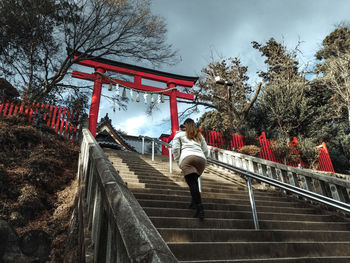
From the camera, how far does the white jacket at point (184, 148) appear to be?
125 inches

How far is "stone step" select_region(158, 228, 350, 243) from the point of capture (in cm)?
252

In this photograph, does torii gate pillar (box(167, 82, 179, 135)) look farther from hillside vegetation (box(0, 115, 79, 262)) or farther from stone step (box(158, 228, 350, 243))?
stone step (box(158, 228, 350, 243))

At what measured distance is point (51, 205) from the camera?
4148mm

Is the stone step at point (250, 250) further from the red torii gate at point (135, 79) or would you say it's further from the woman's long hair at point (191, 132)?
the red torii gate at point (135, 79)

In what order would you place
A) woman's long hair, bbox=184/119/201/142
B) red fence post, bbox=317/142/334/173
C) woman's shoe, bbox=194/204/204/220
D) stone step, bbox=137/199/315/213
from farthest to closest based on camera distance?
red fence post, bbox=317/142/334/173, stone step, bbox=137/199/315/213, woman's long hair, bbox=184/119/201/142, woman's shoe, bbox=194/204/204/220

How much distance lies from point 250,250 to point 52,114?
723cm

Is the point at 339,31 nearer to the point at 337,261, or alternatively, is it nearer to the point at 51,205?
the point at 337,261

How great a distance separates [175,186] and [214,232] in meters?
2.22

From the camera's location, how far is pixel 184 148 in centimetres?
325

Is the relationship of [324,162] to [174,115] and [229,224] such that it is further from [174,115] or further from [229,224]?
[229,224]

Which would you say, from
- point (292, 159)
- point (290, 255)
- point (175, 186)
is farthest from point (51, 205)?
point (292, 159)

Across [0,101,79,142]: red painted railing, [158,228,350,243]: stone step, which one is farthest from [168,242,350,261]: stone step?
[0,101,79,142]: red painted railing

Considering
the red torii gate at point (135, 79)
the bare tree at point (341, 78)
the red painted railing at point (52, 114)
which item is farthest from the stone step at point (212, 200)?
the bare tree at point (341, 78)

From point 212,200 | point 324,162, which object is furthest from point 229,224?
point 324,162
